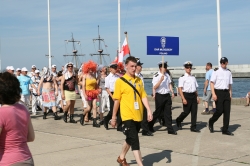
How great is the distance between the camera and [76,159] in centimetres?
770

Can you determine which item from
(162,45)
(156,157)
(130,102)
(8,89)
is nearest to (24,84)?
(162,45)

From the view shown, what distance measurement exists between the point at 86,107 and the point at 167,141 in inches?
137

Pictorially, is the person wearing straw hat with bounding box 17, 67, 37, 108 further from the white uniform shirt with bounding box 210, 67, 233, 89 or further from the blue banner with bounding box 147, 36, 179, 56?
the white uniform shirt with bounding box 210, 67, 233, 89

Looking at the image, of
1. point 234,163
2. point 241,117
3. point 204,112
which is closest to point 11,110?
point 234,163

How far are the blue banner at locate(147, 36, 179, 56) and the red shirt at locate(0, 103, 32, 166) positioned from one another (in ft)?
22.6

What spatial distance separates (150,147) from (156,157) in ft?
3.10

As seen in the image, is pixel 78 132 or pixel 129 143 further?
pixel 78 132

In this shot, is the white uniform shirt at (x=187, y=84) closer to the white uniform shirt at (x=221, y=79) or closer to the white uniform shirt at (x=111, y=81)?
the white uniform shirt at (x=221, y=79)

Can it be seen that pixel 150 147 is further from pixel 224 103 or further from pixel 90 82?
pixel 90 82

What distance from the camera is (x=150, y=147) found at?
877 centimetres

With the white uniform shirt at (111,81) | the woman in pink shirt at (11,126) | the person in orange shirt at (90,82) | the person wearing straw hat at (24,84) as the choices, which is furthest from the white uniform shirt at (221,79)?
the woman in pink shirt at (11,126)

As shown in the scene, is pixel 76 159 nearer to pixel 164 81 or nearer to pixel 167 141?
pixel 167 141

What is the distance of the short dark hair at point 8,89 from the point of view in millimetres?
3877

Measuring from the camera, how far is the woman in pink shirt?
386 cm
